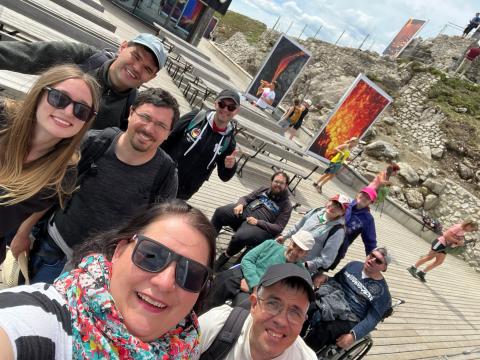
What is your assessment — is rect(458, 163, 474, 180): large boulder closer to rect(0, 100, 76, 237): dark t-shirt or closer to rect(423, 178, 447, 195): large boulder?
rect(423, 178, 447, 195): large boulder

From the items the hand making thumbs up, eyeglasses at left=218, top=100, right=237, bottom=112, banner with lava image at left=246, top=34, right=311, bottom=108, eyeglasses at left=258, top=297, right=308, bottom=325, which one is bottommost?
eyeglasses at left=258, top=297, right=308, bottom=325

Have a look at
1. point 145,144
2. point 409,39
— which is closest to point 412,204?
point 145,144

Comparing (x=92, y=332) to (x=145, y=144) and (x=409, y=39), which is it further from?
(x=409, y=39)

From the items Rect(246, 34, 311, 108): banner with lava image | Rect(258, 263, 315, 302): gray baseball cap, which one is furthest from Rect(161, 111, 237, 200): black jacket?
Rect(246, 34, 311, 108): banner with lava image

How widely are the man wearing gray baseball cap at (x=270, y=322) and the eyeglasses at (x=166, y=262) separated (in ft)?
2.64

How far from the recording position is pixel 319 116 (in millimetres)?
22484

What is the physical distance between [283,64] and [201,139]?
10.8 m

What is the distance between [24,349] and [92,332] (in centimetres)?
22

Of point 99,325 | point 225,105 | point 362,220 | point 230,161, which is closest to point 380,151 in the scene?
point 362,220

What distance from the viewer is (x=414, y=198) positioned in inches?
664

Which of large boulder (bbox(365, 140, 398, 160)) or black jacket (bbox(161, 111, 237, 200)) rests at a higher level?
large boulder (bbox(365, 140, 398, 160))

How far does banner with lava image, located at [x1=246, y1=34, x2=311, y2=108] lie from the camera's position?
12812 millimetres

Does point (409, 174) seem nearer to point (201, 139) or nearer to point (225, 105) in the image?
point (225, 105)

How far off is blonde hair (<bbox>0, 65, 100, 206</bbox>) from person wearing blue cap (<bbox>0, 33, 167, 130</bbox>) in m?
0.67
